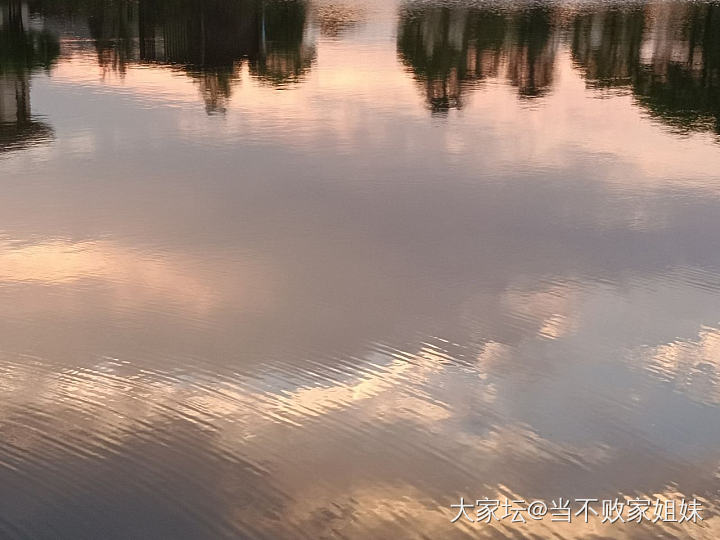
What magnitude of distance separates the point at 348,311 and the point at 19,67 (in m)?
26.3

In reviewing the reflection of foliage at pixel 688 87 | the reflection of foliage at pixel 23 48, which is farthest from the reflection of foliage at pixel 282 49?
the reflection of foliage at pixel 688 87

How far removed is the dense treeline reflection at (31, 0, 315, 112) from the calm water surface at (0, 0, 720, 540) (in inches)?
190

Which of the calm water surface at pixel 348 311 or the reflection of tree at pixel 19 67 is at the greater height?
the reflection of tree at pixel 19 67

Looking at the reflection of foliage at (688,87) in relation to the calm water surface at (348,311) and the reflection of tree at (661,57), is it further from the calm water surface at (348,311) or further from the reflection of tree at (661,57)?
the calm water surface at (348,311)

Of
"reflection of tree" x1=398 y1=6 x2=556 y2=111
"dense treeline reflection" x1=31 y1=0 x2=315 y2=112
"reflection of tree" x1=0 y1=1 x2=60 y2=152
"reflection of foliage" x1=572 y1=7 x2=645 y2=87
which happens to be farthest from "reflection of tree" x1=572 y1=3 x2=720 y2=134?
"reflection of tree" x1=0 y1=1 x2=60 y2=152

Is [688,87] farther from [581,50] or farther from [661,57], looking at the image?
[581,50]

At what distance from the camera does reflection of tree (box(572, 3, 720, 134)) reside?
2866 centimetres

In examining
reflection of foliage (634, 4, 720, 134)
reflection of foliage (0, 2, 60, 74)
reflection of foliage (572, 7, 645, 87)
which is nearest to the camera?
reflection of foliage (634, 4, 720, 134)

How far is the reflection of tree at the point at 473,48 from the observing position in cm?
3225

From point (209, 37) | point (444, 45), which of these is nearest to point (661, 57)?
point (444, 45)

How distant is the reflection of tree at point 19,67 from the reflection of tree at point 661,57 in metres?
18.4

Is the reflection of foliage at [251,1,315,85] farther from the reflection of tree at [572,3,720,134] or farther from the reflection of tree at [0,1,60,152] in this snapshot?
the reflection of tree at [572,3,720,134]

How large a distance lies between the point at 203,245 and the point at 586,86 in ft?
69.4

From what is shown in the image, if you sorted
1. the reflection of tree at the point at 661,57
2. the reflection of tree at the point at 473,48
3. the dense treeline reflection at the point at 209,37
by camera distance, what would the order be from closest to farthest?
1. the reflection of tree at the point at 661,57
2. the reflection of tree at the point at 473,48
3. the dense treeline reflection at the point at 209,37
